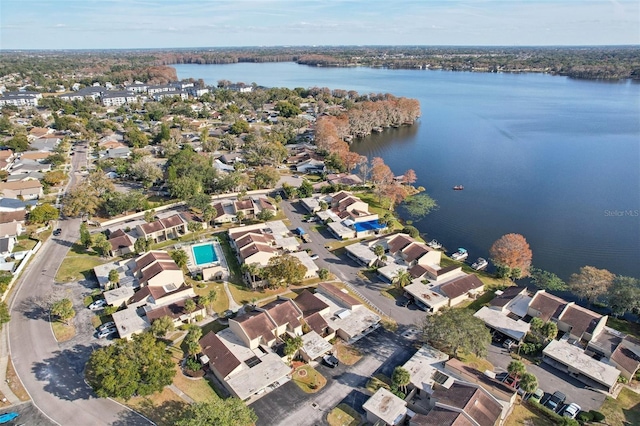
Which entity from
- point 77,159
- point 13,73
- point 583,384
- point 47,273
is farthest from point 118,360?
point 13,73

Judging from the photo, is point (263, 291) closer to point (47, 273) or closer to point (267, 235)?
point (267, 235)

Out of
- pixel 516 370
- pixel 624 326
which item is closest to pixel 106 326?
pixel 516 370

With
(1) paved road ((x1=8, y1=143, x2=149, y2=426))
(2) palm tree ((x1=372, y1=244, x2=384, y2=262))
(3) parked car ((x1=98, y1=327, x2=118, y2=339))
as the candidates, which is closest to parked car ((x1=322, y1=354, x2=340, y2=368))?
(1) paved road ((x1=8, y1=143, x2=149, y2=426))

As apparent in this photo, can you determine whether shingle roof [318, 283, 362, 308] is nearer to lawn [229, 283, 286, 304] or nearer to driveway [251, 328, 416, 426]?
driveway [251, 328, 416, 426]

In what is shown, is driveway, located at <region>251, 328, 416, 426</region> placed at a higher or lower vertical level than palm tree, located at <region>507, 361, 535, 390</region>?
lower

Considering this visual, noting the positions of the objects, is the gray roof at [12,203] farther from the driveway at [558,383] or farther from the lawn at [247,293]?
the driveway at [558,383]

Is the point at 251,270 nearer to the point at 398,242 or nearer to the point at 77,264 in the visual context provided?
the point at 398,242

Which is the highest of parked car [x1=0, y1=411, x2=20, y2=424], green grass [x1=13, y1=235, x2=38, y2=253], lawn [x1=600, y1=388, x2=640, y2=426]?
green grass [x1=13, y1=235, x2=38, y2=253]
